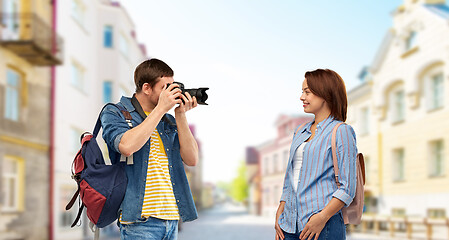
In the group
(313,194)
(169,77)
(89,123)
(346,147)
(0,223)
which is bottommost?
(0,223)

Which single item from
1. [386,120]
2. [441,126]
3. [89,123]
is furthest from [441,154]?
[89,123]

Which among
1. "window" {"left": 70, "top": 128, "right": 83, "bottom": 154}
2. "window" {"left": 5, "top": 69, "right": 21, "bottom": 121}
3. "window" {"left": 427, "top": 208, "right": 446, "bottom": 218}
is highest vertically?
"window" {"left": 5, "top": 69, "right": 21, "bottom": 121}

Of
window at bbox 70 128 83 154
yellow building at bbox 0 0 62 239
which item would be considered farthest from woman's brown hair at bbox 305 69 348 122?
window at bbox 70 128 83 154

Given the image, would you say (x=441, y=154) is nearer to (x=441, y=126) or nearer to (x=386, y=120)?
(x=441, y=126)

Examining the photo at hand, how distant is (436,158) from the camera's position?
2172cm

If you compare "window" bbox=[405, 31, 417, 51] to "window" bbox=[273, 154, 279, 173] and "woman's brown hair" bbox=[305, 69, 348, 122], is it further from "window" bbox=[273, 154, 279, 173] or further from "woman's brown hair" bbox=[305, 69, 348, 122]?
"window" bbox=[273, 154, 279, 173]

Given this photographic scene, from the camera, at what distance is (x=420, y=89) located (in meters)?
22.8

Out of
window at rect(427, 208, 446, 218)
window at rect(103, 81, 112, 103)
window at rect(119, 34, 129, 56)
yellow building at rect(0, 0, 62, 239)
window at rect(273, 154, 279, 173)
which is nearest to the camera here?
yellow building at rect(0, 0, 62, 239)

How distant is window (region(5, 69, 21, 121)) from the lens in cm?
1497

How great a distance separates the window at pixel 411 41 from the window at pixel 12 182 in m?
16.4

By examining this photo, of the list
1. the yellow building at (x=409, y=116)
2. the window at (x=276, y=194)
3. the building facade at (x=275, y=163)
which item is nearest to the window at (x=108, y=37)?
the yellow building at (x=409, y=116)

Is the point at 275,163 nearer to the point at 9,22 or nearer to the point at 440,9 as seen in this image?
the point at 440,9

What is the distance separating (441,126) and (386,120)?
494cm

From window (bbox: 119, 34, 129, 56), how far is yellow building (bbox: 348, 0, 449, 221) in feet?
38.4
